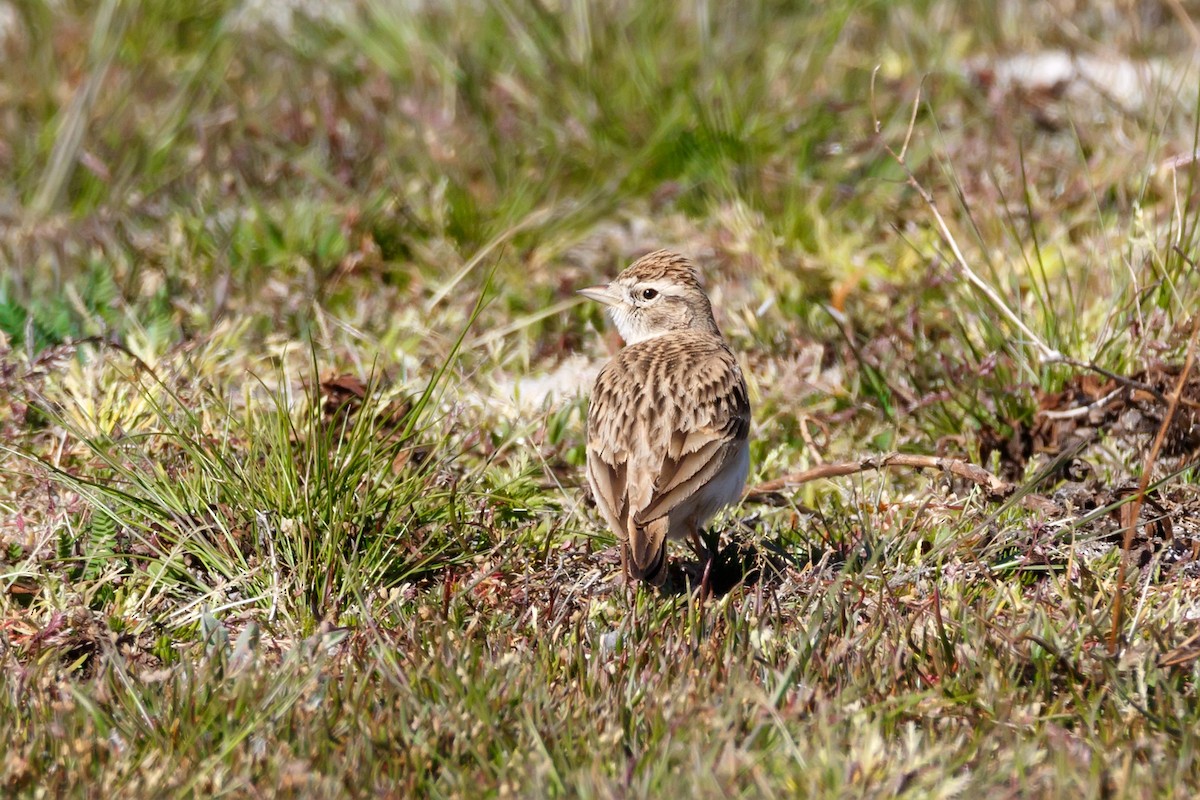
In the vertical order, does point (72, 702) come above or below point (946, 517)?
above

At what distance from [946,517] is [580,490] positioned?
133 cm

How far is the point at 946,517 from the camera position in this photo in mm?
5191

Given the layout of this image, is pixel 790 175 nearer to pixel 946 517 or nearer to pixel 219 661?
pixel 946 517

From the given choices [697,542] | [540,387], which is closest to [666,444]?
[697,542]

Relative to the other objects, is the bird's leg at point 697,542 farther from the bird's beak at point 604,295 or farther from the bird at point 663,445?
the bird's beak at point 604,295

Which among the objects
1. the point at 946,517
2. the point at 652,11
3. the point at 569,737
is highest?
the point at 652,11

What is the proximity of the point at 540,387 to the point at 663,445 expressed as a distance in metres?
1.62

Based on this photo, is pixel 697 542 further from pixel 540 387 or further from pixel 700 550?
pixel 540 387

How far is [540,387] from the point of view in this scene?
6.64 metres

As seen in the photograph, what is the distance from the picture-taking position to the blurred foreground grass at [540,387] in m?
3.89

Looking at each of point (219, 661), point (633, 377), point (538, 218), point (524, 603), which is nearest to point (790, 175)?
point (538, 218)

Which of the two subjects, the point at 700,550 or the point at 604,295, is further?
the point at 604,295

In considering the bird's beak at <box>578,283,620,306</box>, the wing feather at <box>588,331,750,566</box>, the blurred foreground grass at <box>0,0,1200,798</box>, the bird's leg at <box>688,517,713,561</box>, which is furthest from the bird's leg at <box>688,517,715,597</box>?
the bird's beak at <box>578,283,620,306</box>

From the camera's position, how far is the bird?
4867 mm
